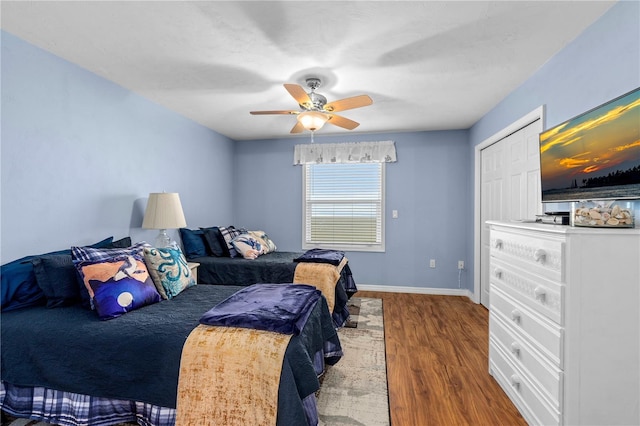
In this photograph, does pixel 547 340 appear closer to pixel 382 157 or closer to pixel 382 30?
pixel 382 30

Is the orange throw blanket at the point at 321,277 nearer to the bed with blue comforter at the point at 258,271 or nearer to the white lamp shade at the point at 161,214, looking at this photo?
the bed with blue comforter at the point at 258,271

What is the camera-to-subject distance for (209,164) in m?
4.49

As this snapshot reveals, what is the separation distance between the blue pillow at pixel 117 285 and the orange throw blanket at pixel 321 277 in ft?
4.78

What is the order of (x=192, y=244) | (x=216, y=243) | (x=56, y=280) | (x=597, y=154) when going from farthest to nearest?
(x=216, y=243)
(x=192, y=244)
(x=56, y=280)
(x=597, y=154)

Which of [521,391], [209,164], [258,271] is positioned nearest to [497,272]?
[521,391]

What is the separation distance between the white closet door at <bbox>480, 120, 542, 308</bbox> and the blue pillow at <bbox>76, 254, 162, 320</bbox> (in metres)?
3.23

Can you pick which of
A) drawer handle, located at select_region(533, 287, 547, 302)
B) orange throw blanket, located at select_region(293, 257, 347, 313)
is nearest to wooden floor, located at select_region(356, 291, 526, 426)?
orange throw blanket, located at select_region(293, 257, 347, 313)

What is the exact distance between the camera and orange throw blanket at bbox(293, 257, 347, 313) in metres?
3.16

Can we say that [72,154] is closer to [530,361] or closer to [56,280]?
[56,280]

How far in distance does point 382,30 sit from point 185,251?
3.17 metres

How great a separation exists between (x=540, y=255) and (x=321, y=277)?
6.49ft

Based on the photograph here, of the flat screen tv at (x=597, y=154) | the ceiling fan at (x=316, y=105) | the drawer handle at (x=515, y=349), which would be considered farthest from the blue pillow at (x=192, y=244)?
the flat screen tv at (x=597, y=154)

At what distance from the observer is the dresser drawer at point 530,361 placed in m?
1.51

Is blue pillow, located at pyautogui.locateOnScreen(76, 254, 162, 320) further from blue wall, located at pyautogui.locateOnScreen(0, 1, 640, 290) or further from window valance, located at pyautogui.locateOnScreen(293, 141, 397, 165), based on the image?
window valance, located at pyautogui.locateOnScreen(293, 141, 397, 165)
